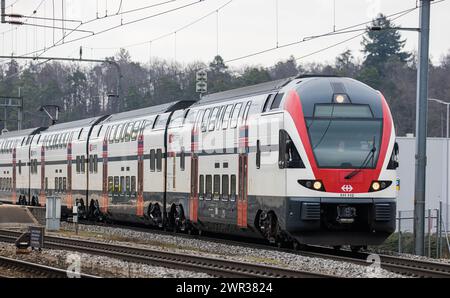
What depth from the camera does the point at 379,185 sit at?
2167 cm

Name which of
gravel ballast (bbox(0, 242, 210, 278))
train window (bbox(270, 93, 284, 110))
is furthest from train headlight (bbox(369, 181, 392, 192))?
gravel ballast (bbox(0, 242, 210, 278))

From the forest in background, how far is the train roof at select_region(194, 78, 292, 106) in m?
72.9

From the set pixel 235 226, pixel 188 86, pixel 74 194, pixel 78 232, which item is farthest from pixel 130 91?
pixel 235 226

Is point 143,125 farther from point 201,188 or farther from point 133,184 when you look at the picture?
point 201,188

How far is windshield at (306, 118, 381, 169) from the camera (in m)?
21.2

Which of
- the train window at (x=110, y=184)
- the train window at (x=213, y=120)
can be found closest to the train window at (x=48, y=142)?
the train window at (x=110, y=184)

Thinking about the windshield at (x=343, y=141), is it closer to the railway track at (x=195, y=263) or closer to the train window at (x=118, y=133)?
the railway track at (x=195, y=263)

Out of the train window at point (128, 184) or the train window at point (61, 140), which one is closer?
the train window at point (128, 184)

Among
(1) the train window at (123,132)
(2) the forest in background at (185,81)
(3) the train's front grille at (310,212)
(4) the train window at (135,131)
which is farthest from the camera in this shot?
(2) the forest in background at (185,81)

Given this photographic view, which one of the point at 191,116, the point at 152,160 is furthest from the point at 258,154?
the point at 152,160

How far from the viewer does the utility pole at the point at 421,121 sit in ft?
87.2

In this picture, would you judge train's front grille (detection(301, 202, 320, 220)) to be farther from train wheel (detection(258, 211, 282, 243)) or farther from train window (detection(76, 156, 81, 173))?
A: train window (detection(76, 156, 81, 173))

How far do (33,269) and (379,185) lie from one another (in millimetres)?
7960

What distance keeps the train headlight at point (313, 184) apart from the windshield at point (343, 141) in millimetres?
369
